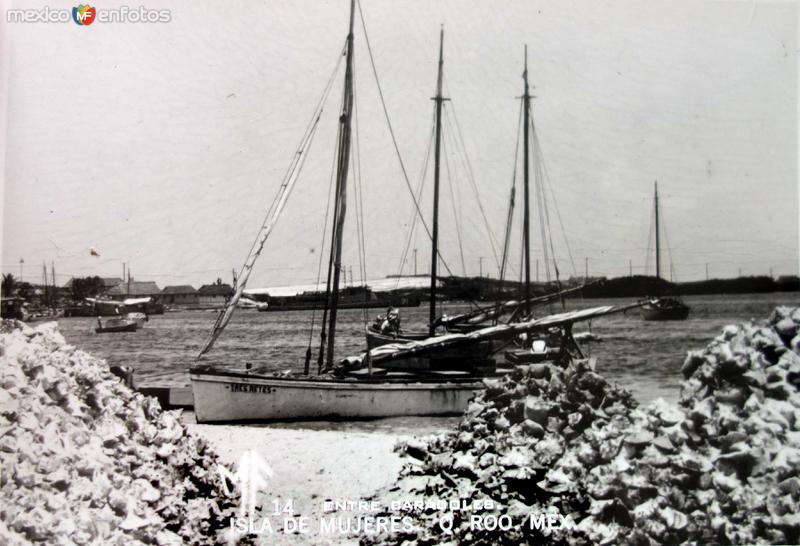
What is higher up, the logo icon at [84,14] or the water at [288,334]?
the logo icon at [84,14]

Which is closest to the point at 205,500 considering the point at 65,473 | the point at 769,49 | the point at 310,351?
the point at 65,473

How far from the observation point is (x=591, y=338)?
143 inches

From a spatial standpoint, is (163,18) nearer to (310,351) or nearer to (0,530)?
(310,351)

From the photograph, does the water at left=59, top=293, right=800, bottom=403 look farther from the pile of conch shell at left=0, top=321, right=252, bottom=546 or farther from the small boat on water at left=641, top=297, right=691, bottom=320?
the pile of conch shell at left=0, top=321, right=252, bottom=546

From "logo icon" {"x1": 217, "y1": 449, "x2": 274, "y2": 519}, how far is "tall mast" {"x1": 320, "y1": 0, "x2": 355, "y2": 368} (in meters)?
1.06

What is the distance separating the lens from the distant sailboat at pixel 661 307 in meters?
3.50

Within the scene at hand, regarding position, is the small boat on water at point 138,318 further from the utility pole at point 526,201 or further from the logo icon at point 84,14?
the utility pole at point 526,201

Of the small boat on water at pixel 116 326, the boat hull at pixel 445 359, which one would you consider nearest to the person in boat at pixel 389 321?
the boat hull at pixel 445 359

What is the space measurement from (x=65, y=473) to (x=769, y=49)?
434 cm

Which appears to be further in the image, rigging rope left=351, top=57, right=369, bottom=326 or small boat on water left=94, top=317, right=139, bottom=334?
rigging rope left=351, top=57, right=369, bottom=326

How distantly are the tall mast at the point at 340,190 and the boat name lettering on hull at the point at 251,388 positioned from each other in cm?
44

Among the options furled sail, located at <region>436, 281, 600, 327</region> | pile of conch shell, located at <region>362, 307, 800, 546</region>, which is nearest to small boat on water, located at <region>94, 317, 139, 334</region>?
pile of conch shell, located at <region>362, 307, 800, 546</region>

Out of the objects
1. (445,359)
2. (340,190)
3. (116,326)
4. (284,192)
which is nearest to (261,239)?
(284,192)

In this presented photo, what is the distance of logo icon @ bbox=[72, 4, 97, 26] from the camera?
313 centimetres
